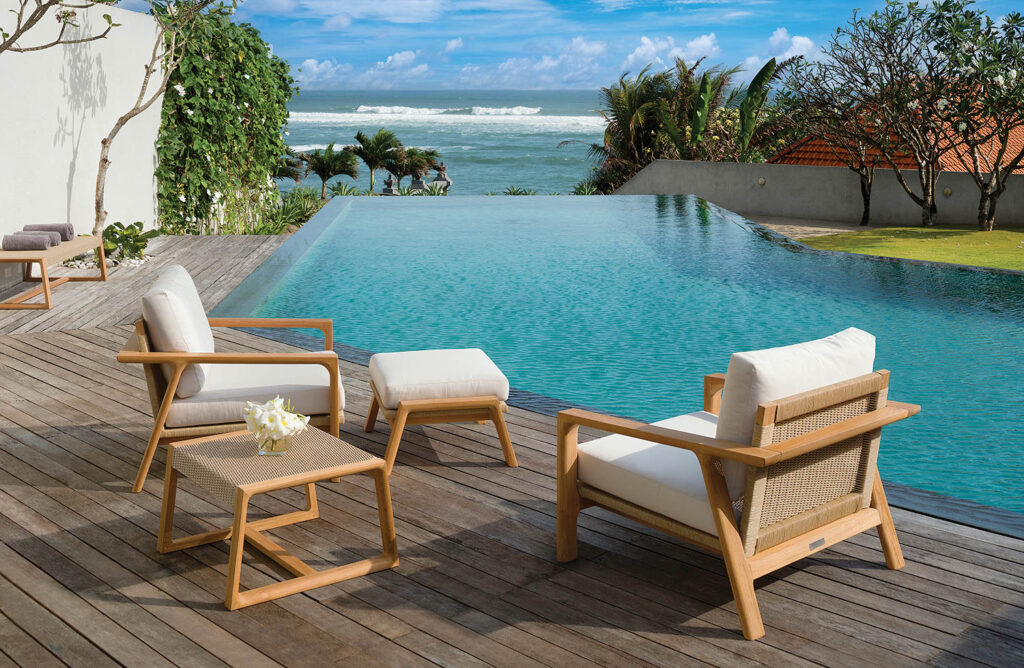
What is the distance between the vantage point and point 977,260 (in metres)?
11.0

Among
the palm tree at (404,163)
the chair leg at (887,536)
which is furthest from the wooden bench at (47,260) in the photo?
the palm tree at (404,163)

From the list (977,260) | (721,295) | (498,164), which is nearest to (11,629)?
(721,295)

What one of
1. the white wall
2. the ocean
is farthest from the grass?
the ocean

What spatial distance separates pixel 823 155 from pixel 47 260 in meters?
14.2

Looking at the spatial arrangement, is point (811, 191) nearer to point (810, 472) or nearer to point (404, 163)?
point (404, 163)

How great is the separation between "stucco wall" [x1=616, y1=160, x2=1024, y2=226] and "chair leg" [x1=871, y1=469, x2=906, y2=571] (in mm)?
12371

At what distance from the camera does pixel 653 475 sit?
9.27 feet

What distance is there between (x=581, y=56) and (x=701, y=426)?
7986 cm

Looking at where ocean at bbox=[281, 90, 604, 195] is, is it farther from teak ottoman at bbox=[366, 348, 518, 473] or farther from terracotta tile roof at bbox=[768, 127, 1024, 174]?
teak ottoman at bbox=[366, 348, 518, 473]

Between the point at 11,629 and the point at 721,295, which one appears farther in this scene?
the point at 721,295

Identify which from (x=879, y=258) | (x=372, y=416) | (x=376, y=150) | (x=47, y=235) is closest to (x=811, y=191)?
(x=879, y=258)

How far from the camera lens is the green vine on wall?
10344 mm

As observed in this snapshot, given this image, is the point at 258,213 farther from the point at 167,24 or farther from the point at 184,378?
the point at 184,378

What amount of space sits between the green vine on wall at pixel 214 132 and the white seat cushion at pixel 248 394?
7368 mm
